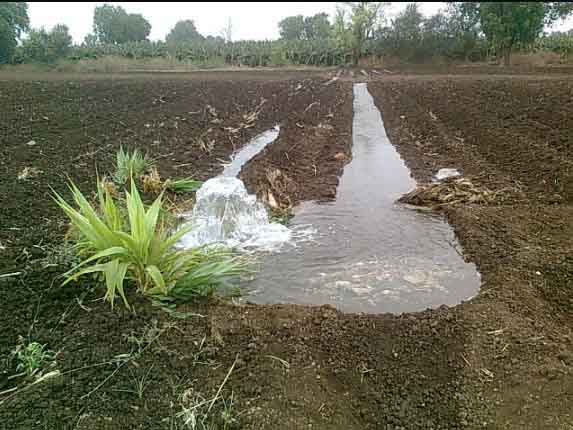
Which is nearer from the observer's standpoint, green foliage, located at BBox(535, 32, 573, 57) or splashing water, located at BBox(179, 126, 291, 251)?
splashing water, located at BBox(179, 126, 291, 251)

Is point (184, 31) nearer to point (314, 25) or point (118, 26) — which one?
point (118, 26)

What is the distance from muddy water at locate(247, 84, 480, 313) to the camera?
14.2 feet

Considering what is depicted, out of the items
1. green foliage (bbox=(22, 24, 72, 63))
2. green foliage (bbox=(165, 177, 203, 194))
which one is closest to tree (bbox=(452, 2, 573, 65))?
green foliage (bbox=(165, 177, 203, 194))

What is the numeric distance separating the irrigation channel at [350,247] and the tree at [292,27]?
72.1m

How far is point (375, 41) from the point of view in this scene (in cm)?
3712

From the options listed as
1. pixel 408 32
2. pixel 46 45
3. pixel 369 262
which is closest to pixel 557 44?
pixel 408 32

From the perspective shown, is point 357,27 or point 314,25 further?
point 314,25

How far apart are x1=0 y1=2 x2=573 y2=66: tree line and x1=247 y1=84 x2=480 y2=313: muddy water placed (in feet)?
92.1

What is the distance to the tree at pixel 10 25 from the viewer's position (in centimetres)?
3125

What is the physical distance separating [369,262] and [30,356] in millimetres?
3351

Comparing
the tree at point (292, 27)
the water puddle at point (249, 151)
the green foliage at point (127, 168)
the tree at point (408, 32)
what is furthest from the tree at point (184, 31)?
the green foliage at point (127, 168)

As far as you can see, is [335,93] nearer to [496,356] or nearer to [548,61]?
[496,356]

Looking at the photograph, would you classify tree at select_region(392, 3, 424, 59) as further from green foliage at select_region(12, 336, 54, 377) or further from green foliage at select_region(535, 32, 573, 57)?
green foliage at select_region(12, 336, 54, 377)

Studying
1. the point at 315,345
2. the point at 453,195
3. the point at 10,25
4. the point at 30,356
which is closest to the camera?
the point at 30,356
